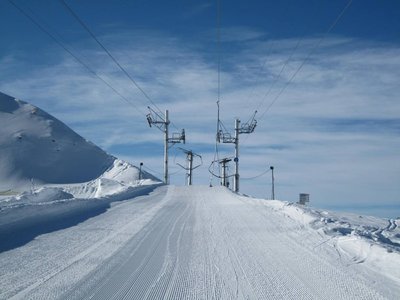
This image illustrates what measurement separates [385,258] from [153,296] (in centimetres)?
400

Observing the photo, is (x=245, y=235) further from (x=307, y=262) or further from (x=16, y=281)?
(x=16, y=281)

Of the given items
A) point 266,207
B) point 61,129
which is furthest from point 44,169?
point 266,207

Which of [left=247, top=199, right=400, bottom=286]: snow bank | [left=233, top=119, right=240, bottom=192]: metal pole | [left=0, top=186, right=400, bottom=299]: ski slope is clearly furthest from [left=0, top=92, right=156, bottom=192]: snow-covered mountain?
[left=0, top=186, right=400, bottom=299]: ski slope

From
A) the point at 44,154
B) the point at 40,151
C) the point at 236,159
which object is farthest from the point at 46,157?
the point at 236,159

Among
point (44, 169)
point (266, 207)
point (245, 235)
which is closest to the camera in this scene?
point (245, 235)

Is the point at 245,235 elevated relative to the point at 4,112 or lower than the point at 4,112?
lower

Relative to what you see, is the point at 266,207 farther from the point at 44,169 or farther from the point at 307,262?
the point at 44,169

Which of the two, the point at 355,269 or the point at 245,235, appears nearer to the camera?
the point at 355,269

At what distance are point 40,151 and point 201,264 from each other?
286 feet

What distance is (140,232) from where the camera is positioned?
38.3 feet

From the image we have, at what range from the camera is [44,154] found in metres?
89.2

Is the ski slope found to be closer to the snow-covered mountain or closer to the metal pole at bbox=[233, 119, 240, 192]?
the metal pole at bbox=[233, 119, 240, 192]

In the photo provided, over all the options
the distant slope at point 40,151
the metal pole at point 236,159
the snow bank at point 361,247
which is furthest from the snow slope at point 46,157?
the snow bank at point 361,247

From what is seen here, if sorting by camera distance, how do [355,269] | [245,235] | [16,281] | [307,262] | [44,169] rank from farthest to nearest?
[44,169]
[245,235]
[307,262]
[355,269]
[16,281]
